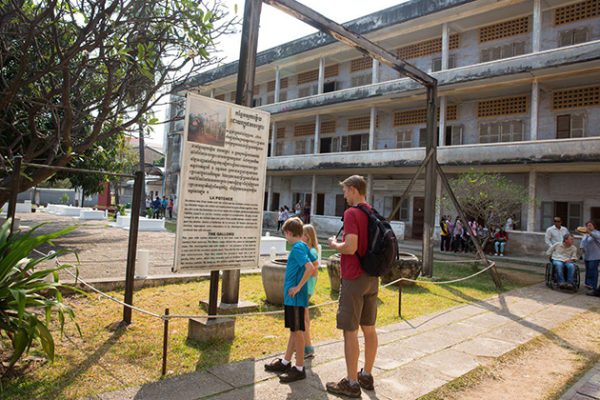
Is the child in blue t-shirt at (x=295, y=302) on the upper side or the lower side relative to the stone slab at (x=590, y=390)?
upper

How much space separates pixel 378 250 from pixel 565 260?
7406mm

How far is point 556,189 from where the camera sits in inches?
682

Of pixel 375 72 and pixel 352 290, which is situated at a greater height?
pixel 375 72

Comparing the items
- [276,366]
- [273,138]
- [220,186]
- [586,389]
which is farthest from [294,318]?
[273,138]

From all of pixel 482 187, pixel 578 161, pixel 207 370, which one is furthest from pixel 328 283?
pixel 578 161

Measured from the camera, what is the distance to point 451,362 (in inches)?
163

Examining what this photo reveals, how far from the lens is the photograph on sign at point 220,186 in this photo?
4000 millimetres

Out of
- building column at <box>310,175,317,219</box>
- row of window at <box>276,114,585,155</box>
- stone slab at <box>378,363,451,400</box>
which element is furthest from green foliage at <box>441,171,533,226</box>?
building column at <box>310,175,317,219</box>

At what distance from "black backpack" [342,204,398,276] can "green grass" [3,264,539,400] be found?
1.68m

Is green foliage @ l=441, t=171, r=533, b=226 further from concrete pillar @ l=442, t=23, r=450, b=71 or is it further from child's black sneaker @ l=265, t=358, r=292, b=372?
child's black sneaker @ l=265, t=358, r=292, b=372

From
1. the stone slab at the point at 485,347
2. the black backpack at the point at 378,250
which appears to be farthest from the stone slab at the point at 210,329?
the stone slab at the point at 485,347

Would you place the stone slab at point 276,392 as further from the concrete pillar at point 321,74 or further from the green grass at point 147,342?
the concrete pillar at point 321,74

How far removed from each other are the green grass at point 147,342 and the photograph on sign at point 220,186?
875mm

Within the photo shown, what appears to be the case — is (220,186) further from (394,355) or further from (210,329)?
(394,355)
